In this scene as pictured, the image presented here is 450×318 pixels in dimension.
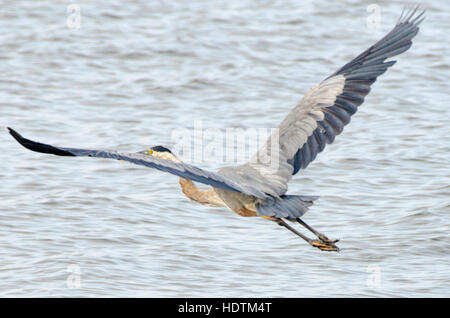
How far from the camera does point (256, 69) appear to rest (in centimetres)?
1497

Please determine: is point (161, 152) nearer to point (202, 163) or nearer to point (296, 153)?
point (296, 153)

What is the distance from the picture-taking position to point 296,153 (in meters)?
7.13

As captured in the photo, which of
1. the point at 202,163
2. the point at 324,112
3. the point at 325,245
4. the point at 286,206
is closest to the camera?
the point at 286,206

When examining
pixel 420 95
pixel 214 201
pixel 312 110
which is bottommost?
pixel 420 95

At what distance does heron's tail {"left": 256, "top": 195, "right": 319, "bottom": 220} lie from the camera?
20.6 feet

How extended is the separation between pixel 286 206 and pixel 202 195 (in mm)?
935

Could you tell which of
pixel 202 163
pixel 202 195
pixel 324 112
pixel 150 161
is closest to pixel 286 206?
pixel 202 195

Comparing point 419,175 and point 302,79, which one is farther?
point 302,79

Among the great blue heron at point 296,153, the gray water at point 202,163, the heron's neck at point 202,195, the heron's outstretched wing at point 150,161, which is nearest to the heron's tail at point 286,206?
the great blue heron at point 296,153

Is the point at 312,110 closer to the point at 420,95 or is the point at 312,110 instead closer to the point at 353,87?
the point at 353,87

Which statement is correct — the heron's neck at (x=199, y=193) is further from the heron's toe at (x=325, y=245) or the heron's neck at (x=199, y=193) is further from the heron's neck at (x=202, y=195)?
the heron's toe at (x=325, y=245)
